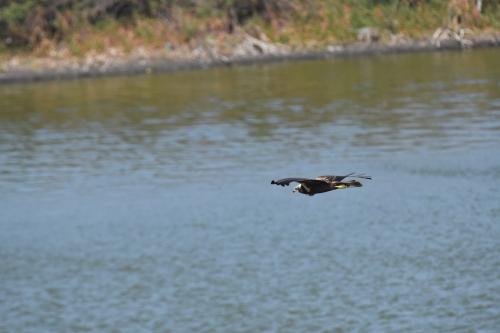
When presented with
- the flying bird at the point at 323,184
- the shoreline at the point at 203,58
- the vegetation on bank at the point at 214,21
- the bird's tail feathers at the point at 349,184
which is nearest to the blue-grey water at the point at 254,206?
the shoreline at the point at 203,58

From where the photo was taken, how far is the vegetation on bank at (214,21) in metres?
61.1

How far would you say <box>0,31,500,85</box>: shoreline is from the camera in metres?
60.4

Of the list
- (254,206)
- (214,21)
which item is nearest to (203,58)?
(214,21)

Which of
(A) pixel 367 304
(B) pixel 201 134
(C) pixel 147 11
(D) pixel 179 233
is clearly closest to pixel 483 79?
(B) pixel 201 134

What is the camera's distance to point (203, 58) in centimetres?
6206

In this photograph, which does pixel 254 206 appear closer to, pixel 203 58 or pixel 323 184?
pixel 323 184

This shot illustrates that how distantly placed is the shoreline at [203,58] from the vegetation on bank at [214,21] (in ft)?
1.48

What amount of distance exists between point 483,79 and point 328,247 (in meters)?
24.6

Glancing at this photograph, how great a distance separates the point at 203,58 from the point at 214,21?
6.64 ft

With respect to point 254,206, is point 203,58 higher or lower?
higher

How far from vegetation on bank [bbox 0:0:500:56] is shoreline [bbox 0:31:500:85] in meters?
0.45

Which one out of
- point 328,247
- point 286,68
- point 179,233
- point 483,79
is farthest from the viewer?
point 286,68

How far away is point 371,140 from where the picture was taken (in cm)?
4341

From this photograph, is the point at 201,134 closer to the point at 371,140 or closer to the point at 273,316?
the point at 371,140
